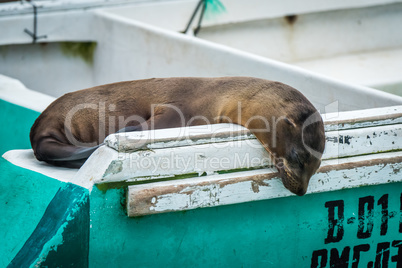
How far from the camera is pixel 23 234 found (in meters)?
2.20

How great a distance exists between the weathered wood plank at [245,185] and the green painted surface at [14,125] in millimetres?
1326

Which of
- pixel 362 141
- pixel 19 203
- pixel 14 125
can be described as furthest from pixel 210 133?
pixel 14 125

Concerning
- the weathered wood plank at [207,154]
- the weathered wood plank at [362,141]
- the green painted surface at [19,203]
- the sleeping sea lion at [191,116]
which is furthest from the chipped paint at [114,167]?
the weathered wood plank at [362,141]

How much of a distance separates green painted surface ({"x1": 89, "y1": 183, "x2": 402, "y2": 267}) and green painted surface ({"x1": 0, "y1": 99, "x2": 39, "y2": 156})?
1297 millimetres

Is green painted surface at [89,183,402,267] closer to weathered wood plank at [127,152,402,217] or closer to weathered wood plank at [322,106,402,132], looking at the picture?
weathered wood plank at [127,152,402,217]

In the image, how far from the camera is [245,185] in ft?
6.74

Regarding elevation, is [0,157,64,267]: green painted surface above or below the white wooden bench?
below

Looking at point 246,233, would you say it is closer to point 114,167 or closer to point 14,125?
point 114,167

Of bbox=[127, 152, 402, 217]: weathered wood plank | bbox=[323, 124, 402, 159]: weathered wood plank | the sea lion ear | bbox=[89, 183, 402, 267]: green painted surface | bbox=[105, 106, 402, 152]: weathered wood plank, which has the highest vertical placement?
Answer: the sea lion ear

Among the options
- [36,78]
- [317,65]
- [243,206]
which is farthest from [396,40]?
[243,206]

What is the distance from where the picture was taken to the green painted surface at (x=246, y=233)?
76.9 inches

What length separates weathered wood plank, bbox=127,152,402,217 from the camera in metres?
1.94

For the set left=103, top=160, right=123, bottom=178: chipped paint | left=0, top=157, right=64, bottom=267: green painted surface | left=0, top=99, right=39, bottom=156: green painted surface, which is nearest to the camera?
left=103, top=160, right=123, bottom=178: chipped paint

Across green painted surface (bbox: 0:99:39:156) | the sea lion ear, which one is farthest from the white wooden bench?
green painted surface (bbox: 0:99:39:156)
